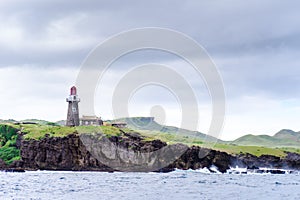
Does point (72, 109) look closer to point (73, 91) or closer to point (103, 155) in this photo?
point (73, 91)

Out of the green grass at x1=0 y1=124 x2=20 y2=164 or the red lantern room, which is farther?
the red lantern room

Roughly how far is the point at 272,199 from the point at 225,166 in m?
90.5

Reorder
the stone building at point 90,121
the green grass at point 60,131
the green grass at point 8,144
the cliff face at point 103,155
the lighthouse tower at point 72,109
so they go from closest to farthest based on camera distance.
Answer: the cliff face at point 103,155 < the green grass at point 8,144 < the green grass at point 60,131 < the lighthouse tower at point 72,109 < the stone building at point 90,121

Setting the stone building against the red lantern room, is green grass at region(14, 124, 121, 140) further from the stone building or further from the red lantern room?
the stone building

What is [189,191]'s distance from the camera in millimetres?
74000

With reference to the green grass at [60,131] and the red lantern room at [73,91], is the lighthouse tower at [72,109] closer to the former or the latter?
the red lantern room at [73,91]

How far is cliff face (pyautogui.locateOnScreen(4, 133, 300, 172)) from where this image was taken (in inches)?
5645

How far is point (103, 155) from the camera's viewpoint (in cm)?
14562

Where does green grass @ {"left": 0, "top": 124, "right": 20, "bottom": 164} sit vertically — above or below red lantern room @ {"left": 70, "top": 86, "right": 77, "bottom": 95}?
below

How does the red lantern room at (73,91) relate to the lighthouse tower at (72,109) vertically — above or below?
above

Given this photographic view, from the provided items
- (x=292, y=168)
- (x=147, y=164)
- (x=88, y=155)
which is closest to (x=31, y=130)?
(x=88, y=155)

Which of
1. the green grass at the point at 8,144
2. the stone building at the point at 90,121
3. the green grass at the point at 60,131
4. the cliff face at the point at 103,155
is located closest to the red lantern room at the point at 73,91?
the stone building at the point at 90,121

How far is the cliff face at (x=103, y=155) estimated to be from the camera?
470 ft

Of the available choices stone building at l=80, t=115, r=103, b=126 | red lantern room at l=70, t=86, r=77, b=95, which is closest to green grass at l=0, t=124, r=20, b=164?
red lantern room at l=70, t=86, r=77, b=95
